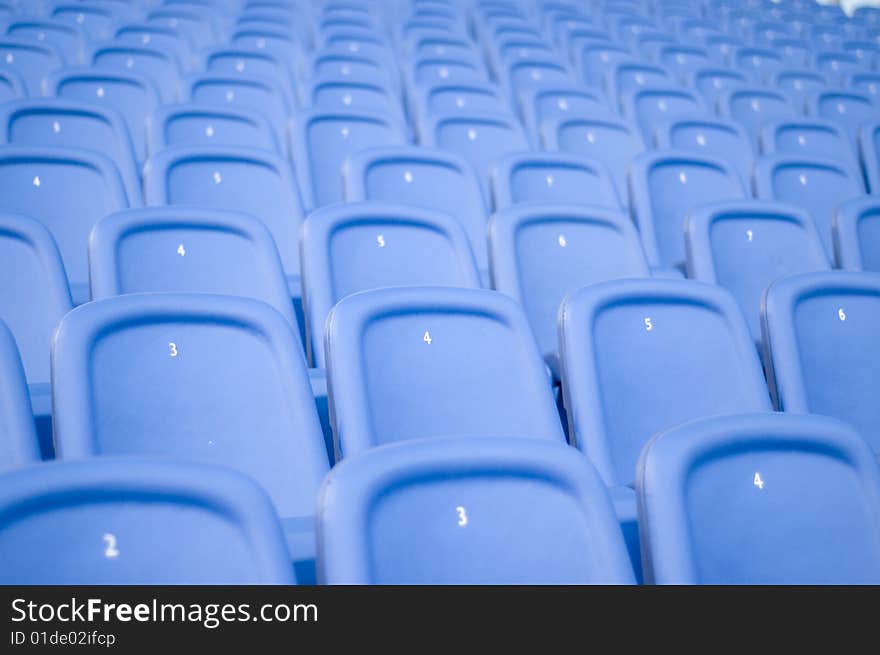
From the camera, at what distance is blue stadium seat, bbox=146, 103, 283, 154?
1119 millimetres

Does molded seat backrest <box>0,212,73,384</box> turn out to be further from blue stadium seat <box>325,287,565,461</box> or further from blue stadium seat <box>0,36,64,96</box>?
blue stadium seat <box>0,36,64,96</box>

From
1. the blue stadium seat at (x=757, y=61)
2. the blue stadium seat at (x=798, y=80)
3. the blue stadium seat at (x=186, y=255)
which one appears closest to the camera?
the blue stadium seat at (x=186, y=255)

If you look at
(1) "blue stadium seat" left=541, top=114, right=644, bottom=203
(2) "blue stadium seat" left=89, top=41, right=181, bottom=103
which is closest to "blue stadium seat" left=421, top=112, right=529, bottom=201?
(1) "blue stadium seat" left=541, top=114, right=644, bottom=203

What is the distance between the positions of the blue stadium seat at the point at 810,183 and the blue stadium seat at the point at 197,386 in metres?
0.92

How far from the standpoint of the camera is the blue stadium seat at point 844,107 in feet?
5.92

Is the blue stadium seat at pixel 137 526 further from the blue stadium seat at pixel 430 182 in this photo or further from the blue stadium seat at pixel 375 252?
the blue stadium seat at pixel 430 182

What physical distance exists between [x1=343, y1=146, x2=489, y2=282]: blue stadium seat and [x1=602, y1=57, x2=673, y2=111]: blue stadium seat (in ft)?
2.53

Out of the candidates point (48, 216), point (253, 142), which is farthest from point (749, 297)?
point (48, 216)

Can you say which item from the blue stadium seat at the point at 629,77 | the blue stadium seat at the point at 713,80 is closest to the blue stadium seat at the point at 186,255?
the blue stadium seat at the point at 629,77

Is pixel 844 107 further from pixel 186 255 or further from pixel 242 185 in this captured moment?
pixel 186 255

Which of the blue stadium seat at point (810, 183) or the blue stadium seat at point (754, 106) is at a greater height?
the blue stadium seat at point (754, 106)

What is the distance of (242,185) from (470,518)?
0.67 metres

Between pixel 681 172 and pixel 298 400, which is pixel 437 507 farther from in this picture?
pixel 681 172

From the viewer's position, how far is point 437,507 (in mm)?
440
